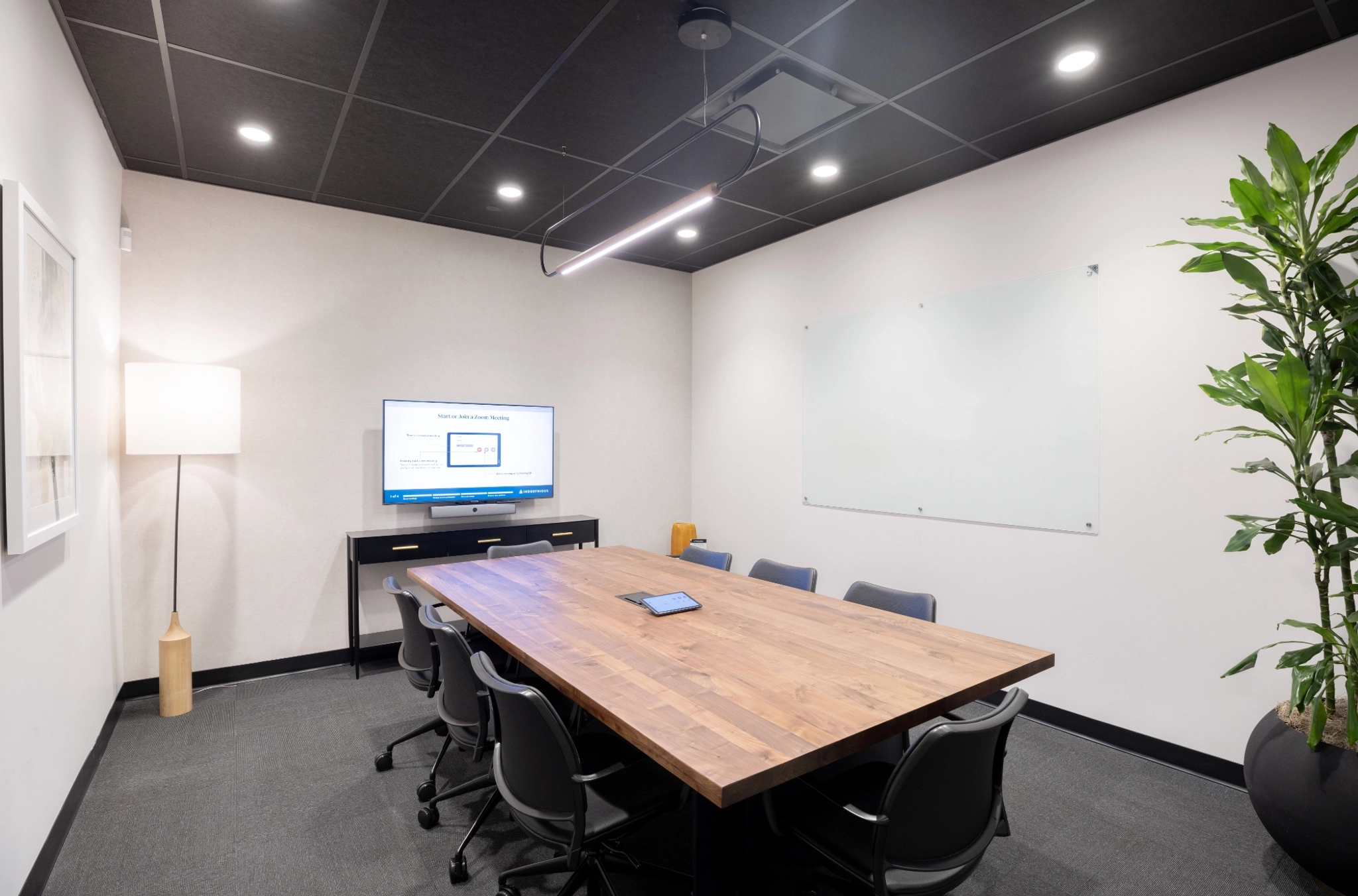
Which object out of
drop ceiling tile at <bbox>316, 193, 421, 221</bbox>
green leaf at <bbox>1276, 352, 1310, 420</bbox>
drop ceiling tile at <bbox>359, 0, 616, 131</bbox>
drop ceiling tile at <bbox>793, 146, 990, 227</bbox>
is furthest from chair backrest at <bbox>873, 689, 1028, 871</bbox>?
drop ceiling tile at <bbox>316, 193, 421, 221</bbox>

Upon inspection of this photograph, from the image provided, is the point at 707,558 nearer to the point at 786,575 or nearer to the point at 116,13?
the point at 786,575

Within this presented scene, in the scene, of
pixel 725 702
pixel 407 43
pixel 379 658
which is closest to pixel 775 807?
pixel 725 702

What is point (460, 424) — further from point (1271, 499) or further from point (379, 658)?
point (1271, 499)

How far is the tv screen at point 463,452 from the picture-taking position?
4449 millimetres

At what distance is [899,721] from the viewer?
1527mm

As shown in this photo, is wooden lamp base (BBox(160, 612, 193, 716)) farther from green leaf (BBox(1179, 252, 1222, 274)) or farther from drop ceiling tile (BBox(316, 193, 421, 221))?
green leaf (BBox(1179, 252, 1222, 274))

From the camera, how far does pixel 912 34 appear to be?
8.11ft

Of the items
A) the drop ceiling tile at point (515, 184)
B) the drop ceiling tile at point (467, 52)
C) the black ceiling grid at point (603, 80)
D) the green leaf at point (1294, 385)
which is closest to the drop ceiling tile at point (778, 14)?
the black ceiling grid at point (603, 80)

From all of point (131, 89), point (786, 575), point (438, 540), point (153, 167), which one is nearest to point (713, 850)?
point (786, 575)

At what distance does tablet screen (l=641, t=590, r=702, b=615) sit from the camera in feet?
8.09

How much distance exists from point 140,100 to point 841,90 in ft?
10.2

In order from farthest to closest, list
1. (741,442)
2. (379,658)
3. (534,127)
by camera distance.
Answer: (741,442), (379,658), (534,127)

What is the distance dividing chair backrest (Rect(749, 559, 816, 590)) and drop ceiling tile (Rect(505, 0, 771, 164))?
7.17 feet

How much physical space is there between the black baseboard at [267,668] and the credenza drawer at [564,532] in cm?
115
